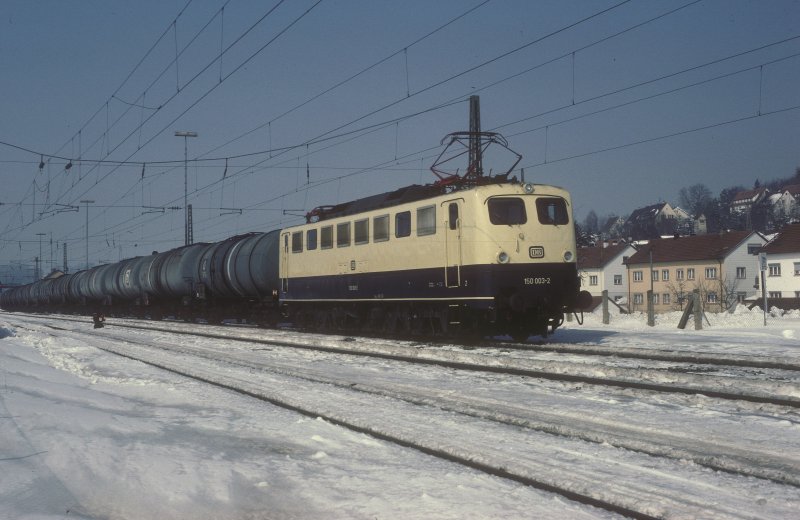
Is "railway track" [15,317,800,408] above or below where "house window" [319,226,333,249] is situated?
below

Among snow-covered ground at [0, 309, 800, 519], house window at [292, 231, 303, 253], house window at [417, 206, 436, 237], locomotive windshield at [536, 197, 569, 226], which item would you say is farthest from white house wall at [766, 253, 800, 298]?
snow-covered ground at [0, 309, 800, 519]

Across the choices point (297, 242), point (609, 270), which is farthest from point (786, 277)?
point (297, 242)

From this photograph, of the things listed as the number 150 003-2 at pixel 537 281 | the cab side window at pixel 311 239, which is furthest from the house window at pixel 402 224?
the cab side window at pixel 311 239

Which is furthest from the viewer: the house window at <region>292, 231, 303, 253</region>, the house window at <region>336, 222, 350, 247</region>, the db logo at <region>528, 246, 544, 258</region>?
the house window at <region>292, 231, 303, 253</region>

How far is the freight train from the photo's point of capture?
54.4ft

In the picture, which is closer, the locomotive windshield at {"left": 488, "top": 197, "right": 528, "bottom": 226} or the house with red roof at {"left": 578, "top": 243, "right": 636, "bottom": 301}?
the locomotive windshield at {"left": 488, "top": 197, "right": 528, "bottom": 226}

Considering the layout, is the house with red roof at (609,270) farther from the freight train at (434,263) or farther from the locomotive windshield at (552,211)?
the locomotive windshield at (552,211)

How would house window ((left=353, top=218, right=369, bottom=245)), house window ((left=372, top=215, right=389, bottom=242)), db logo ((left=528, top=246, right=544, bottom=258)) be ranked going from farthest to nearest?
house window ((left=353, top=218, right=369, bottom=245)) < house window ((left=372, top=215, right=389, bottom=242)) < db logo ((left=528, top=246, right=544, bottom=258))

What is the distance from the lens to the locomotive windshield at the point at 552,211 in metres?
17.4

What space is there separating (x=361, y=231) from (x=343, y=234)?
1120 millimetres

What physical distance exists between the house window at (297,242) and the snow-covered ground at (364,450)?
12707 millimetres

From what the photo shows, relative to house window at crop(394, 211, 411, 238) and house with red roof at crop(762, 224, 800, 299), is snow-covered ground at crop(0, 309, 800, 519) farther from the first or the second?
house with red roof at crop(762, 224, 800, 299)

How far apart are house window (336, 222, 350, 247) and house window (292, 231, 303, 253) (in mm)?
2723

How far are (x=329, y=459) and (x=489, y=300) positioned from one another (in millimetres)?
10284
